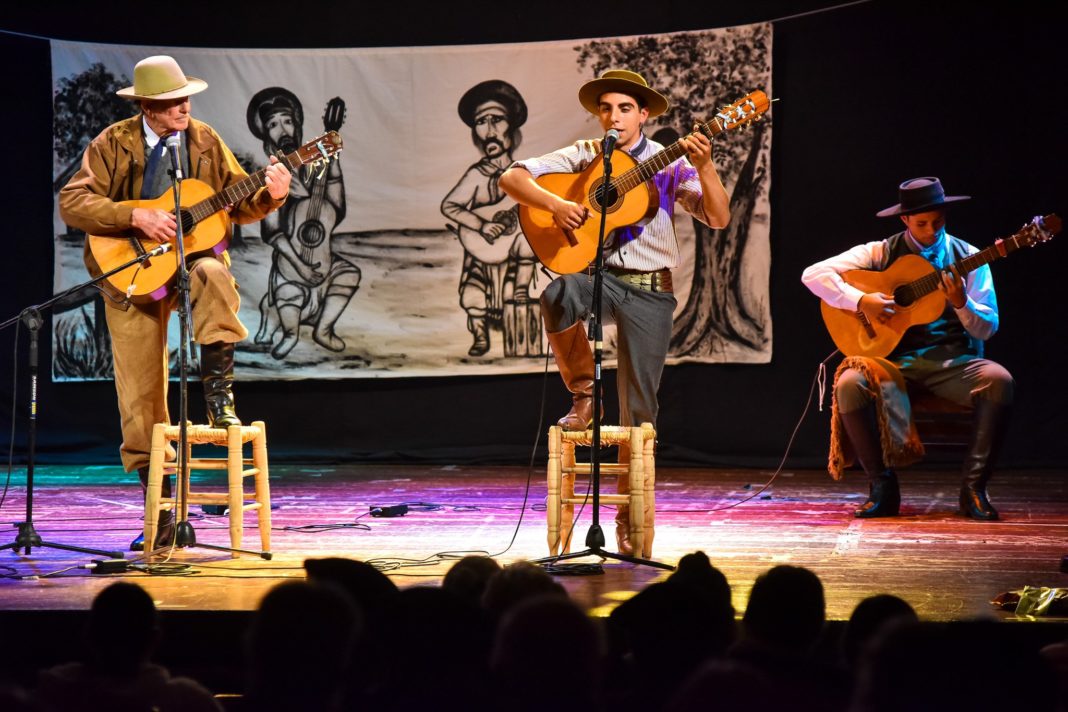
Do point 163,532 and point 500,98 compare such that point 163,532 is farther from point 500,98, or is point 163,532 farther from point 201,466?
point 500,98

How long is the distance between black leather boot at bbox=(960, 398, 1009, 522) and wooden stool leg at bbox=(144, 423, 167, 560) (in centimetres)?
375

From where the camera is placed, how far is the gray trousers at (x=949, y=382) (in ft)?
20.2

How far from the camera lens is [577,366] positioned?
5.10 meters

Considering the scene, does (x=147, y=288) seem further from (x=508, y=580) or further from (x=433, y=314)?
(x=433, y=314)

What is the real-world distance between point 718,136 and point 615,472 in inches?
153

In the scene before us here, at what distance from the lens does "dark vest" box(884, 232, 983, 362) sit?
6355 mm

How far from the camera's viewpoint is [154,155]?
17.1 ft

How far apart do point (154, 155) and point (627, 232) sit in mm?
2027

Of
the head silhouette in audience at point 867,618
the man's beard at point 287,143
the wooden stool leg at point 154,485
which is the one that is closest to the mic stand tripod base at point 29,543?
the wooden stool leg at point 154,485

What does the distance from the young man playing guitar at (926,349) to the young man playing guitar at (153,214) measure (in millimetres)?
3048

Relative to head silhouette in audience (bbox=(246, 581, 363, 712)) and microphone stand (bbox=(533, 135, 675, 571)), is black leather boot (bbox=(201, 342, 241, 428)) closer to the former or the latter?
microphone stand (bbox=(533, 135, 675, 571))

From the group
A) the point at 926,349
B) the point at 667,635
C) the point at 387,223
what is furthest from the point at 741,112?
the point at 387,223

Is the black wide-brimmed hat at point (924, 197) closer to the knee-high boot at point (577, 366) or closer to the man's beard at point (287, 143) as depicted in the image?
the knee-high boot at point (577, 366)

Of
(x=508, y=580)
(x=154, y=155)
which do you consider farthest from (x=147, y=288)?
(x=508, y=580)
